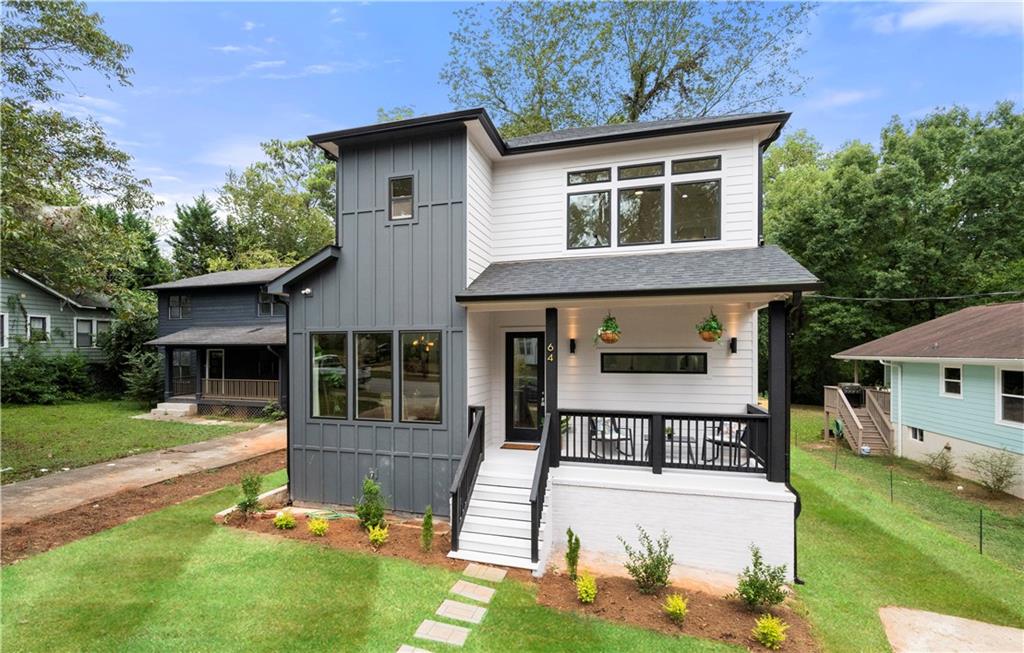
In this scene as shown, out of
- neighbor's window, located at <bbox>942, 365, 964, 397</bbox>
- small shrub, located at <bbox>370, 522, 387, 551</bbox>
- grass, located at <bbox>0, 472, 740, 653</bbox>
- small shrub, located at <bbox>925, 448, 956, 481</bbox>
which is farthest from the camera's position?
neighbor's window, located at <bbox>942, 365, 964, 397</bbox>

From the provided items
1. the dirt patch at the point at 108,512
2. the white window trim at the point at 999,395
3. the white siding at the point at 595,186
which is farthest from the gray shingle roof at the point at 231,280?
the white window trim at the point at 999,395

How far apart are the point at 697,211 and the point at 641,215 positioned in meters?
0.90

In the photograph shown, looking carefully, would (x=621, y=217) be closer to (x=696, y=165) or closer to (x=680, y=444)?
(x=696, y=165)

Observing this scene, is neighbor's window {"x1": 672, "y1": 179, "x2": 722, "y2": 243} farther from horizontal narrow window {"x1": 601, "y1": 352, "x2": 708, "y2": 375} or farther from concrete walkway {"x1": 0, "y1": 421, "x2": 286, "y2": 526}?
concrete walkway {"x1": 0, "y1": 421, "x2": 286, "y2": 526}

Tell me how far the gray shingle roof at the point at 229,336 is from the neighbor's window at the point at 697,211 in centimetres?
1393

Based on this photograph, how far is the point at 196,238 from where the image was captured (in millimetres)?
28922

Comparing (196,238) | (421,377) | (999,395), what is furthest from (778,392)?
(196,238)

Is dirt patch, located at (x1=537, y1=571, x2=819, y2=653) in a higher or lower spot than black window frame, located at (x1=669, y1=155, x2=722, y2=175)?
lower

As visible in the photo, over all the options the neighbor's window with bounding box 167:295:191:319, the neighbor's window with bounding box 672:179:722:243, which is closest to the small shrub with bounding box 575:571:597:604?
the neighbor's window with bounding box 672:179:722:243

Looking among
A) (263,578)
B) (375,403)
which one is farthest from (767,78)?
(263,578)

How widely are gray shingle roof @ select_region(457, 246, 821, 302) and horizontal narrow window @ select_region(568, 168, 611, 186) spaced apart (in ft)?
4.42

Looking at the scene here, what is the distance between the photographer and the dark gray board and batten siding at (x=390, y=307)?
674cm

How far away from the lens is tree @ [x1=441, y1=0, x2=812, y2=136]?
15.9 meters

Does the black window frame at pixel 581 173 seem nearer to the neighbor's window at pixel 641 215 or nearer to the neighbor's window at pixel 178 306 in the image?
the neighbor's window at pixel 641 215
